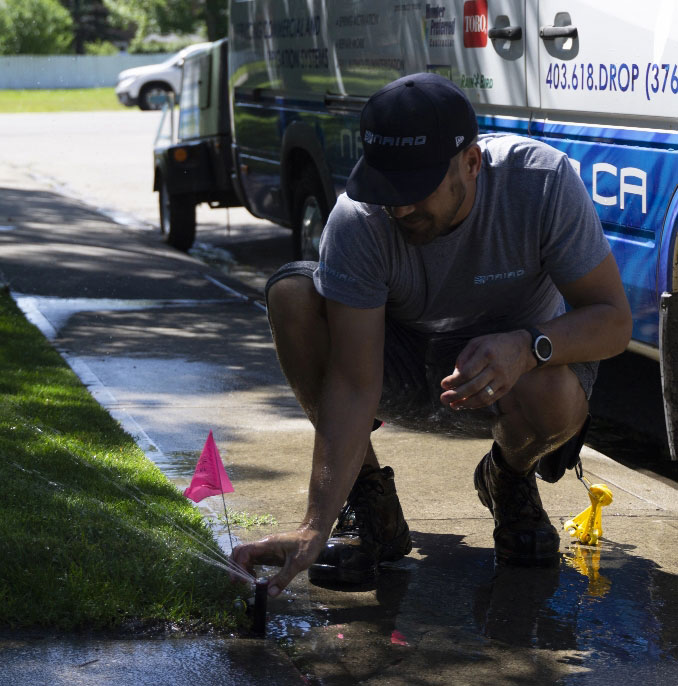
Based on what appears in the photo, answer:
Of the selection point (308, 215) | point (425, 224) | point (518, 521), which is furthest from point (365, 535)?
point (308, 215)

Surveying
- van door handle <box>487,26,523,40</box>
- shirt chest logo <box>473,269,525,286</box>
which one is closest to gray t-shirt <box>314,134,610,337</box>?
shirt chest logo <box>473,269,525,286</box>

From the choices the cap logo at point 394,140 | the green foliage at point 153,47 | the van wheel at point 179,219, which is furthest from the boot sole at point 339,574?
the green foliage at point 153,47

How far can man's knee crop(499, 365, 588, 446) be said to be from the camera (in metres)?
3.04

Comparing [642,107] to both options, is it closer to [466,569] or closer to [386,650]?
[466,569]

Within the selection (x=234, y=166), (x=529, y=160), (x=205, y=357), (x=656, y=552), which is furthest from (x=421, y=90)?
(x=234, y=166)

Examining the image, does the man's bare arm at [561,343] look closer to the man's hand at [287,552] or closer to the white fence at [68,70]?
the man's hand at [287,552]

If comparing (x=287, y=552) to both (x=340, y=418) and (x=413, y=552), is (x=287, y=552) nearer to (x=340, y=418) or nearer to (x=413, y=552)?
(x=340, y=418)

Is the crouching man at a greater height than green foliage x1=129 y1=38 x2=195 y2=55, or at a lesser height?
greater

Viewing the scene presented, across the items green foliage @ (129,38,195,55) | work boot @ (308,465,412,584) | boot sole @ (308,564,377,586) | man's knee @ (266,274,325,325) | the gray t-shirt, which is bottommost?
green foliage @ (129,38,195,55)

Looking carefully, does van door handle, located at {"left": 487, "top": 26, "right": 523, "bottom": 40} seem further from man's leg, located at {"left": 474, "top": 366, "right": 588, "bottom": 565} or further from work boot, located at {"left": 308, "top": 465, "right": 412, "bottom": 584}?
work boot, located at {"left": 308, "top": 465, "right": 412, "bottom": 584}

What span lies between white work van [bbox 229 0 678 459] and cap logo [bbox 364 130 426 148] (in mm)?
1631

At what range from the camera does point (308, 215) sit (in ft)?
25.2

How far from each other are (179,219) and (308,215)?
2.73m

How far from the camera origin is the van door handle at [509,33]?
5051 millimetres
